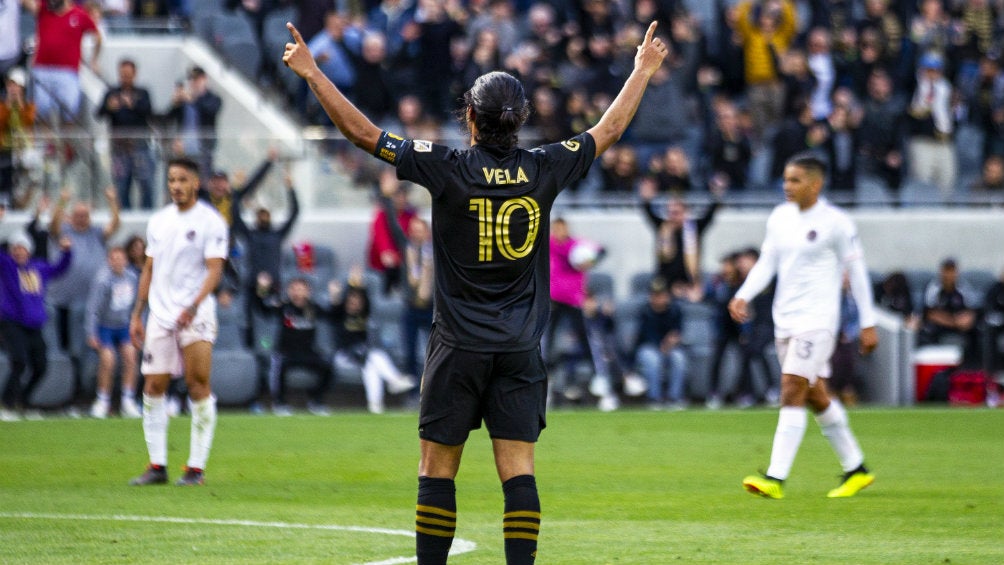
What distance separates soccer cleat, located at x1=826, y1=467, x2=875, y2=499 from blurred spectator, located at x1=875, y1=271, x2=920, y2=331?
1104cm

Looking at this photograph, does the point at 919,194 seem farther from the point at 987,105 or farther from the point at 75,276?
the point at 75,276

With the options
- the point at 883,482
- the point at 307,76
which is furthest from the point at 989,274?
the point at 307,76

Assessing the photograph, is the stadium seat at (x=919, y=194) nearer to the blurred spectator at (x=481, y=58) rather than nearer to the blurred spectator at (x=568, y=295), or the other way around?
the blurred spectator at (x=568, y=295)

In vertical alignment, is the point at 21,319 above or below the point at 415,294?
below

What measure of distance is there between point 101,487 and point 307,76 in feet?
19.9

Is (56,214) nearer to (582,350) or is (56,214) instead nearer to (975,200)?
(582,350)

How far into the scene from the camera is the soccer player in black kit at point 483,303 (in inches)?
241

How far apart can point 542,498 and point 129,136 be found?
37.9ft

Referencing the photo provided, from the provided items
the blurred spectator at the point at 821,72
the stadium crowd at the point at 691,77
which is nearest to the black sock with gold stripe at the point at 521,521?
the stadium crowd at the point at 691,77

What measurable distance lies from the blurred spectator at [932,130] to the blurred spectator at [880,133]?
320mm

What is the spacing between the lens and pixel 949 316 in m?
21.3

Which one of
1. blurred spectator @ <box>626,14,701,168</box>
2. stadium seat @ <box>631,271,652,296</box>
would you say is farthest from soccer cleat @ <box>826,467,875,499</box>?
blurred spectator @ <box>626,14,701,168</box>

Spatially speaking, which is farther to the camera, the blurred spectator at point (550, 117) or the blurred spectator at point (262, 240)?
the blurred spectator at point (550, 117)

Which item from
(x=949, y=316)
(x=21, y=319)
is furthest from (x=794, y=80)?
(x=21, y=319)
